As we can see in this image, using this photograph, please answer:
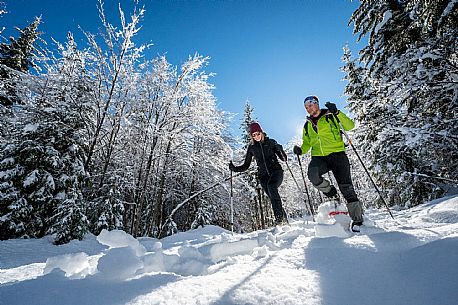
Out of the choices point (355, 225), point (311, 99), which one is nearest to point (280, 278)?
point (355, 225)

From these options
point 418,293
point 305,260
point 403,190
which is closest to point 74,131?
point 305,260

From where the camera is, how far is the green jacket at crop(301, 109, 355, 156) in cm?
385

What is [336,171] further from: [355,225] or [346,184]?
[355,225]

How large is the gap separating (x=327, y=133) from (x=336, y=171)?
0.59 m

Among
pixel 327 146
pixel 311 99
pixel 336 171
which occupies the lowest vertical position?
pixel 336 171

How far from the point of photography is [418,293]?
1.19 meters

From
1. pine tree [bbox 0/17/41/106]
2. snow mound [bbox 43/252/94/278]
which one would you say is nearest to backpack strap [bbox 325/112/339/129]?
snow mound [bbox 43/252/94/278]

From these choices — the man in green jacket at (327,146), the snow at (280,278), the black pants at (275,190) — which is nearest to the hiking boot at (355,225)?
the man in green jacket at (327,146)

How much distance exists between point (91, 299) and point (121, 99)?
9.86 m

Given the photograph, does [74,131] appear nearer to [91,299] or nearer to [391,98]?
[91,299]

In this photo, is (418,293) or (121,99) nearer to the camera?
(418,293)

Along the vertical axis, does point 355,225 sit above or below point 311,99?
below

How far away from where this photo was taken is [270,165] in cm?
514

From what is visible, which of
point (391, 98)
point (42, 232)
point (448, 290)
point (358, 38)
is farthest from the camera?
point (358, 38)
